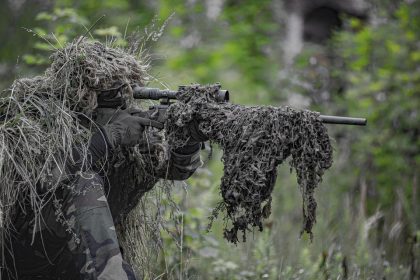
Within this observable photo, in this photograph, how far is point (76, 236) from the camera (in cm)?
362

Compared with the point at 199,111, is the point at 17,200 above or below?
below

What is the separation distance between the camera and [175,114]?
12.0 feet

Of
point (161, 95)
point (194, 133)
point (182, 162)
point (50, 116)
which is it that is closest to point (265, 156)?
point (194, 133)

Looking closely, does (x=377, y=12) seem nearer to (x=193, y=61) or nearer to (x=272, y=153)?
(x=193, y=61)

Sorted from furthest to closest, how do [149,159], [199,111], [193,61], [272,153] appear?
1. [193,61]
2. [149,159]
3. [199,111]
4. [272,153]

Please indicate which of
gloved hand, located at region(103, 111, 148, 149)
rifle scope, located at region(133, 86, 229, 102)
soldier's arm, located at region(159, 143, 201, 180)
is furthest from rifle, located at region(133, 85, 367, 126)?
soldier's arm, located at region(159, 143, 201, 180)

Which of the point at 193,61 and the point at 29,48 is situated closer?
the point at 29,48

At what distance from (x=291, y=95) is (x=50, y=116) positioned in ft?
19.6

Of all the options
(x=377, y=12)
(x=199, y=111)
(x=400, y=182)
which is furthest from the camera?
(x=377, y=12)

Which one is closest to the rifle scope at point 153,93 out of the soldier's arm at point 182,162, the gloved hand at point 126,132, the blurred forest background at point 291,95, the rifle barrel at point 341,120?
the gloved hand at point 126,132

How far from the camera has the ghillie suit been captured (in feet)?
12.1

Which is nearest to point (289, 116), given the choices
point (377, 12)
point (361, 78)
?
point (361, 78)

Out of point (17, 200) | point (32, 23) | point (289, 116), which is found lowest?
point (17, 200)

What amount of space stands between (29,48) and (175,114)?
14.3 feet
